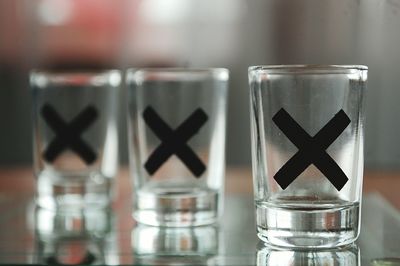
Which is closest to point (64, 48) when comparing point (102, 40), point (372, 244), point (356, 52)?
point (102, 40)

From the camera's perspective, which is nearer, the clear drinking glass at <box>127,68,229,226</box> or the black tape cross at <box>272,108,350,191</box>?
the black tape cross at <box>272,108,350,191</box>

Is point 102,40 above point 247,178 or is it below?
above

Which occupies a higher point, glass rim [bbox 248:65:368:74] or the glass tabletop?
glass rim [bbox 248:65:368:74]

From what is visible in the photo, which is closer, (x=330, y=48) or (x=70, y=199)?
(x=70, y=199)

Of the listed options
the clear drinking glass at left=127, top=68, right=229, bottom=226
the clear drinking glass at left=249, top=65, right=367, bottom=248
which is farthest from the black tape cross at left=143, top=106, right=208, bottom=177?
the clear drinking glass at left=249, top=65, right=367, bottom=248

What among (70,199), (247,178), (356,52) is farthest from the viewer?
(247,178)

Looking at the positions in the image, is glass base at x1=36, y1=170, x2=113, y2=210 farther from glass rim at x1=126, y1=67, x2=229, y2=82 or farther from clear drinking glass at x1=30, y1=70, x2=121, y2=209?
glass rim at x1=126, y1=67, x2=229, y2=82

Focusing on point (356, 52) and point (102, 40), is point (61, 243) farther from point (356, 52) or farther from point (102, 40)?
point (102, 40)
